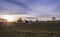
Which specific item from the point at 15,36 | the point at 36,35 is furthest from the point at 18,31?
the point at 36,35

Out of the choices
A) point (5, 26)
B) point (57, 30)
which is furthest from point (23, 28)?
point (57, 30)

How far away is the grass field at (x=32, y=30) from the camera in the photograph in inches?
688

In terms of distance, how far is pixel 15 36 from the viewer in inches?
704

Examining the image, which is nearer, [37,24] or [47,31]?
[47,31]

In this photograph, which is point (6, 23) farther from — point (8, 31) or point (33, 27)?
point (33, 27)

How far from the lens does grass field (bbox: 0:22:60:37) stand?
17.5 meters

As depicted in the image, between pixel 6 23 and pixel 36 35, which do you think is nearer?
pixel 36 35

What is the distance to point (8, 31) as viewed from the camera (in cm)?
1822

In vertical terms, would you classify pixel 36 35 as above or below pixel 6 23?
below

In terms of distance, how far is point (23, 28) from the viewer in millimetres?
18188

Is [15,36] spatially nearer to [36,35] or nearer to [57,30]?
[36,35]

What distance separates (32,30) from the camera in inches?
711

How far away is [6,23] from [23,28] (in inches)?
86.3

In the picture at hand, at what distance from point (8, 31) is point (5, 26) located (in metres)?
0.80
